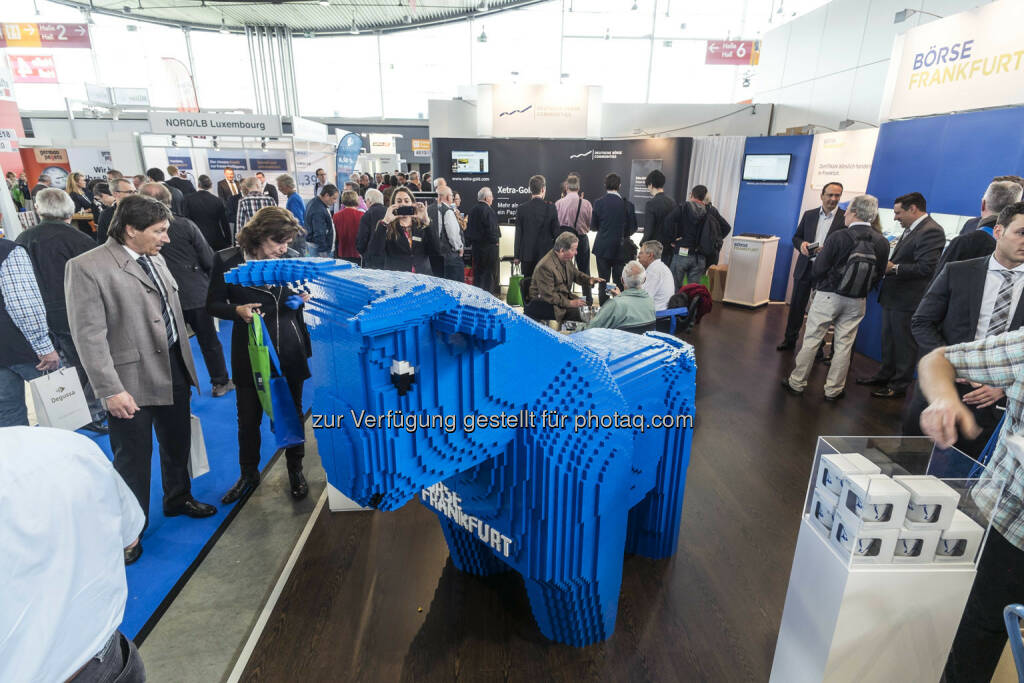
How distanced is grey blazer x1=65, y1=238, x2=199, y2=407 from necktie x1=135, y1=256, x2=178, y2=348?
0.04 m

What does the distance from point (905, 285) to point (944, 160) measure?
1.35 metres

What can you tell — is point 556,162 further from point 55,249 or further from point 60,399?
point 60,399

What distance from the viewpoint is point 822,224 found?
19.5 ft

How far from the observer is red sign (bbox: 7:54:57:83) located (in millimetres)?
14938

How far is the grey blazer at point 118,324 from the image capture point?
2.16 metres

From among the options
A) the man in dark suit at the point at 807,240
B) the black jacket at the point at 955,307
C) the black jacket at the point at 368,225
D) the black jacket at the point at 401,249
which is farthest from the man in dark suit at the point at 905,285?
the black jacket at the point at 368,225

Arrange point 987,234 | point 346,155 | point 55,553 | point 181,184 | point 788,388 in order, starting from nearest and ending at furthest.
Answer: point 55,553 → point 987,234 → point 788,388 → point 181,184 → point 346,155

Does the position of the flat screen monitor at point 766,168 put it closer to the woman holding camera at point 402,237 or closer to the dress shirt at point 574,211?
the dress shirt at point 574,211

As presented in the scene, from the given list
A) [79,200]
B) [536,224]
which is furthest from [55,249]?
[79,200]

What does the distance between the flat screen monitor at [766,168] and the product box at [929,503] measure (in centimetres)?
753

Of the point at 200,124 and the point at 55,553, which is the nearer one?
the point at 55,553

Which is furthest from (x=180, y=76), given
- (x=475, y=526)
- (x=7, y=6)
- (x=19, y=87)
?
(x=475, y=526)

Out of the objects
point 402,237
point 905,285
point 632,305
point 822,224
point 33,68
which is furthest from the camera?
point 33,68

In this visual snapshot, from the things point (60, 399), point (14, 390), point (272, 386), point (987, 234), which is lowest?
point (60, 399)
